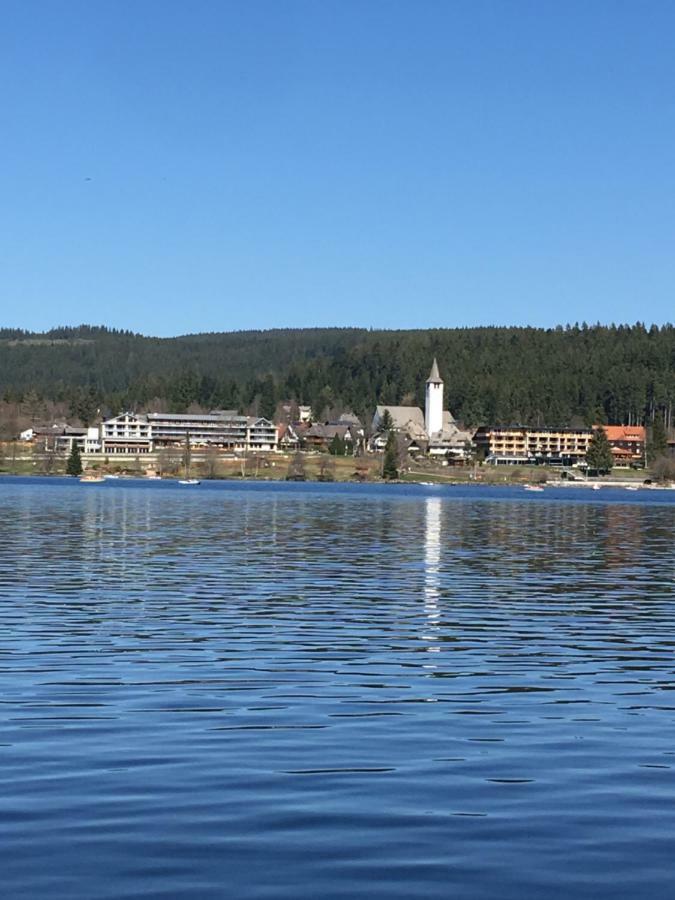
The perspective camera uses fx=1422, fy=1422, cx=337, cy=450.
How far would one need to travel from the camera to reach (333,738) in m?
19.6

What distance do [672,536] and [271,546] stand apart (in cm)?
2877

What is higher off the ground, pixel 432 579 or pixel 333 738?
pixel 333 738

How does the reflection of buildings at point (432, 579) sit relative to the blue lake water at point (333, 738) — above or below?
below

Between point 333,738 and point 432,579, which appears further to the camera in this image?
point 432,579

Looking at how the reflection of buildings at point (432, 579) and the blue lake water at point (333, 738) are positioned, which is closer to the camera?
the blue lake water at point (333, 738)

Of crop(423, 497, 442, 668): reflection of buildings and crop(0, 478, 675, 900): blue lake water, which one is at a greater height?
crop(0, 478, 675, 900): blue lake water

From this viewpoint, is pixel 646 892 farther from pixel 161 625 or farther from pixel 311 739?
pixel 161 625

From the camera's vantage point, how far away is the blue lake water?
1368cm

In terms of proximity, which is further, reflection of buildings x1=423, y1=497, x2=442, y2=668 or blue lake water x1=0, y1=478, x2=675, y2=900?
reflection of buildings x1=423, y1=497, x2=442, y2=668

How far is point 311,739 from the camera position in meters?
19.5

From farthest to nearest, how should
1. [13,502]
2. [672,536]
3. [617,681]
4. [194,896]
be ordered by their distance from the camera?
[13,502]
[672,536]
[617,681]
[194,896]

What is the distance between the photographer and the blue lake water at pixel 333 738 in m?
13.7

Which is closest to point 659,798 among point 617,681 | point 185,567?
point 617,681

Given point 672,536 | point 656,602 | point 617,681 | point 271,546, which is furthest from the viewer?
point 672,536
